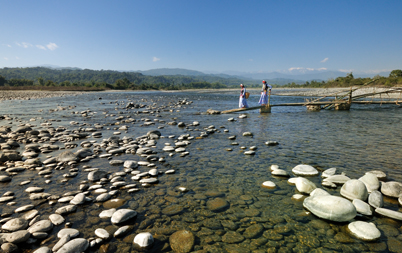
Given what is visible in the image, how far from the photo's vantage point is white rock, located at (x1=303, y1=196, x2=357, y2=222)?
3.70 m

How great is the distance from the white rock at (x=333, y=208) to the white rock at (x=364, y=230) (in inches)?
6.8

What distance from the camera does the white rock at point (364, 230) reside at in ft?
10.7

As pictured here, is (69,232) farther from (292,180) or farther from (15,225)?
(292,180)

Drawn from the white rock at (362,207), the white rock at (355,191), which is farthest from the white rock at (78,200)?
the white rock at (355,191)

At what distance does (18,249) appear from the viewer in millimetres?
3059

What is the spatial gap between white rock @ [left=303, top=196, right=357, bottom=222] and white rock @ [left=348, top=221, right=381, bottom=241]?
0.56 feet

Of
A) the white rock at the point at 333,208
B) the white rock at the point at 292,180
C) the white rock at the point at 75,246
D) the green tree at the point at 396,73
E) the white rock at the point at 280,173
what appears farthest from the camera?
the green tree at the point at 396,73

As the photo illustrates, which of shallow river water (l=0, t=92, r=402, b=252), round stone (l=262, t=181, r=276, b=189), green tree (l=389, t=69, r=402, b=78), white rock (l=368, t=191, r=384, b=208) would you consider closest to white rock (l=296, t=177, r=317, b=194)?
shallow river water (l=0, t=92, r=402, b=252)

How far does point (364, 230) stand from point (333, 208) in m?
0.52

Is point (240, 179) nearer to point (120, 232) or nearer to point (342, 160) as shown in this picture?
point (120, 232)

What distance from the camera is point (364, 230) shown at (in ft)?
11.1

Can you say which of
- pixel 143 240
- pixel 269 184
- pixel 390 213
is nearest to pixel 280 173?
pixel 269 184

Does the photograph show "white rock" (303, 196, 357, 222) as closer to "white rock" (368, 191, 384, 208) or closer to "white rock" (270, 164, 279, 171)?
"white rock" (368, 191, 384, 208)

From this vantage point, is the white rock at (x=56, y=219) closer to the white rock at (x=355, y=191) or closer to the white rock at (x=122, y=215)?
the white rock at (x=122, y=215)
